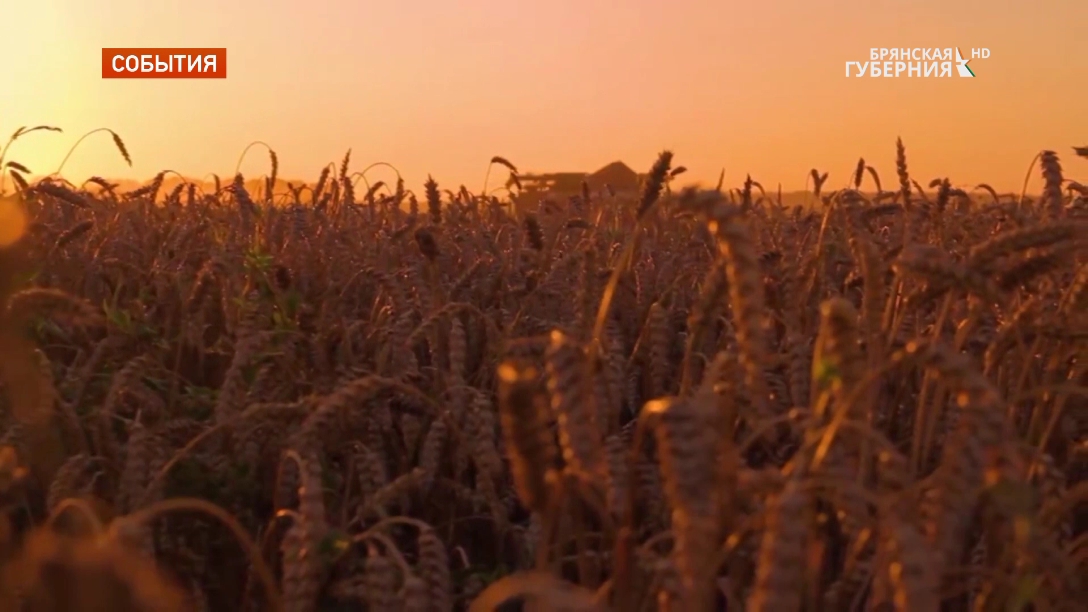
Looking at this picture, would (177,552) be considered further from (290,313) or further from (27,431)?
(290,313)

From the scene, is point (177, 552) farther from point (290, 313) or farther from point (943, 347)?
point (943, 347)

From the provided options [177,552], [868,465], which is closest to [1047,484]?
[868,465]

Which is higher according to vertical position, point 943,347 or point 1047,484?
point 943,347

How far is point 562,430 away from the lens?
2.95ft

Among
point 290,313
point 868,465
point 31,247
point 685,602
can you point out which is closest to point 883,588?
point 685,602

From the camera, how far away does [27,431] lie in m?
1.54

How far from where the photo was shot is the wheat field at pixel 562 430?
824mm

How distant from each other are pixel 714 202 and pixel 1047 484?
67cm

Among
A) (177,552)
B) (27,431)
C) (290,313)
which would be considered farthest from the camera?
(290,313)

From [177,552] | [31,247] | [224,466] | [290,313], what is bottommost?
[177,552]

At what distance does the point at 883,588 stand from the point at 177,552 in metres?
1.10

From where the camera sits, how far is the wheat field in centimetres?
82

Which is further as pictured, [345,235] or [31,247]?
[345,235]

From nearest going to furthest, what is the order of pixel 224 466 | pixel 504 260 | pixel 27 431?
pixel 27 431
pixel 224 466
pixel 504 260
